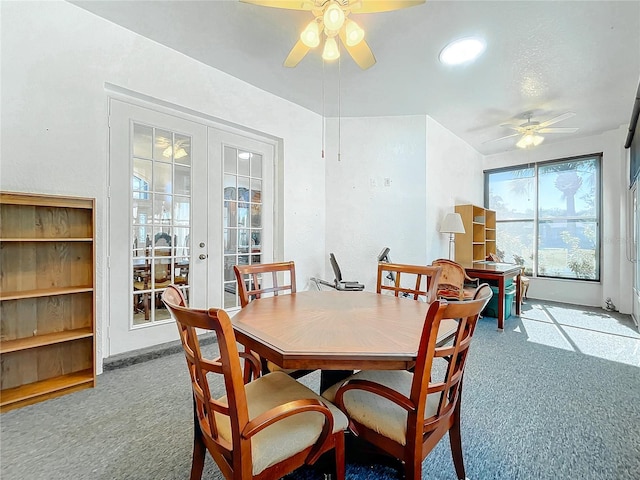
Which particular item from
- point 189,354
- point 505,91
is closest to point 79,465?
point 189,354

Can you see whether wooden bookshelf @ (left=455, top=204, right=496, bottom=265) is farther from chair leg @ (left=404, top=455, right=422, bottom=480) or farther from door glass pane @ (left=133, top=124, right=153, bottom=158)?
door glass pane @ (left=133, top=124, right=153, bottom=158)

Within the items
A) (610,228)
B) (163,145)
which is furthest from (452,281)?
(163,145)

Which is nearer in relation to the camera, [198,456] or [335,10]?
[198,456]

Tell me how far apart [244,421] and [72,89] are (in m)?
2.73

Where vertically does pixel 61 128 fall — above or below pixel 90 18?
A: below

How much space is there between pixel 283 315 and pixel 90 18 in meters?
2.81

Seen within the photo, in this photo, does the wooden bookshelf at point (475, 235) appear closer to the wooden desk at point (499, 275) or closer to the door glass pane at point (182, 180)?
the wooden desk at point (499, 275)

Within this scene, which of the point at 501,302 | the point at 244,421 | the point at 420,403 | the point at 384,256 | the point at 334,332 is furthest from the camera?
the point at 384,256

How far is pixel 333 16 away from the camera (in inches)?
64.6

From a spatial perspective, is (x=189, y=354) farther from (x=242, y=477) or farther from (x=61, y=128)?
(x=61, y=128)

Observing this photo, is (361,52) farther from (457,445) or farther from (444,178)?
(444,178)

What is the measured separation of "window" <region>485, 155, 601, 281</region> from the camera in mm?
4871

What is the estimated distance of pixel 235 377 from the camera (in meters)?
0.87

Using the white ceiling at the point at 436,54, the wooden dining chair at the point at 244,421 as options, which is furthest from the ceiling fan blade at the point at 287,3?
the wooden dining chair at the point at 244,421
